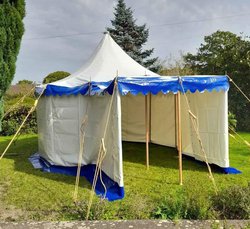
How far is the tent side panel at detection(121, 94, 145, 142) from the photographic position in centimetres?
980

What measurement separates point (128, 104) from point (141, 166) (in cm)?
346

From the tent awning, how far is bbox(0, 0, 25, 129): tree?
1491 millimetres

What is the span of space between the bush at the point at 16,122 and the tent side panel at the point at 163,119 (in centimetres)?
681

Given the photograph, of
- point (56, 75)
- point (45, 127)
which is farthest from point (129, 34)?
point (45, 127)

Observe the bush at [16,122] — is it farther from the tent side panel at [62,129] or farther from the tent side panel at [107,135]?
the tent side panel at [107,135]

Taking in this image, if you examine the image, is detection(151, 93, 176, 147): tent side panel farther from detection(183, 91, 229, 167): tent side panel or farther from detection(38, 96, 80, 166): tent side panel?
detection(38, 96, 80, 166): tent side panel

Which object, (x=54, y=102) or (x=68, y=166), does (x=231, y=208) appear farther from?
(x=54, y=102)

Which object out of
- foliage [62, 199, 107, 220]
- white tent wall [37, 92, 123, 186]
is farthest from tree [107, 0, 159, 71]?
foliage [62, 199, 107, 220]

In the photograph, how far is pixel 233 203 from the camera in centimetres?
336

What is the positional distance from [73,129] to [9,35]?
2.31 meters

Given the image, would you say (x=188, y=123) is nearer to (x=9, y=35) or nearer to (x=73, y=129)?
(x=73, y=129)

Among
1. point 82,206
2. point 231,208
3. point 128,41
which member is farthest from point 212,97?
point 128,41

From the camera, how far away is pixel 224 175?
5941mm

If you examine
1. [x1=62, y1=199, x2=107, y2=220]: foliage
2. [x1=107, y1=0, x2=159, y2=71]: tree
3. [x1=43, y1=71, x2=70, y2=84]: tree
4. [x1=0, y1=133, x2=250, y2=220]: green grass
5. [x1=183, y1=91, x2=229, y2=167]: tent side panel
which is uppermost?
[x1=107, y1=0, x2=159, y2=71]: tree
